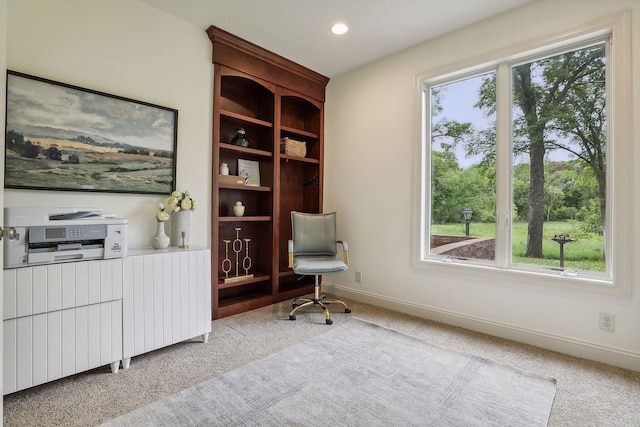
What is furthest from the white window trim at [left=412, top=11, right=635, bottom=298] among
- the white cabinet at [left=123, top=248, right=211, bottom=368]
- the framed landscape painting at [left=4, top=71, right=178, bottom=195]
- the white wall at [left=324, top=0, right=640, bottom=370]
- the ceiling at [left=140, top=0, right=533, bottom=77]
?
the framed landscape painting at [left=4, top=71, right=178, bottom=195]

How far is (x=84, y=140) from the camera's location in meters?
2.29

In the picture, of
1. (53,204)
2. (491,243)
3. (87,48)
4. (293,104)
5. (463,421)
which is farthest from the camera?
(293,104)

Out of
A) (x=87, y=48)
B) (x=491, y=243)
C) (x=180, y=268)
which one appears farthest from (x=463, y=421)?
(x=87, y=48)

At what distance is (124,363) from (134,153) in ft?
5.10

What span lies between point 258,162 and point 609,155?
125 inches

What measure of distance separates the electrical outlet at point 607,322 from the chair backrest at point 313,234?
2309 mm

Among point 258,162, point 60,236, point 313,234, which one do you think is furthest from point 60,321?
point 258,162

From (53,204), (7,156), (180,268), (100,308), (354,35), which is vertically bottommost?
(100,308)

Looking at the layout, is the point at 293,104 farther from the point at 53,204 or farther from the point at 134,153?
the point at 53,204

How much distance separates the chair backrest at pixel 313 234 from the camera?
3.46 metres

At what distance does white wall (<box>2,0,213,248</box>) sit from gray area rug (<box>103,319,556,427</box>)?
1378 mm

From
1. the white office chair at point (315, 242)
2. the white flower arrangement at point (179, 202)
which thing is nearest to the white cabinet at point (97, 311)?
the white flower arrangement at point (179, 202)

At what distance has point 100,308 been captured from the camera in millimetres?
1975

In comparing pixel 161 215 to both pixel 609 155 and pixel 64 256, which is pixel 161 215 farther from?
pixel 609 155
